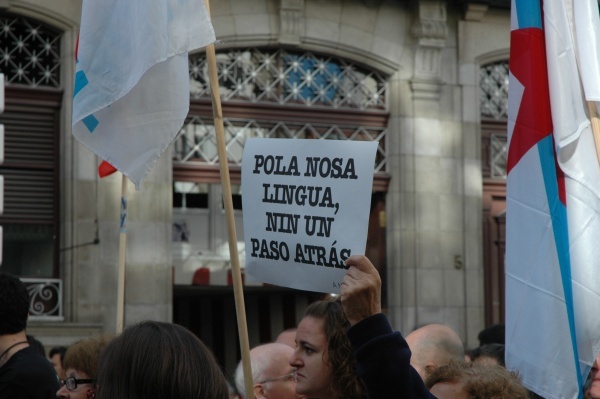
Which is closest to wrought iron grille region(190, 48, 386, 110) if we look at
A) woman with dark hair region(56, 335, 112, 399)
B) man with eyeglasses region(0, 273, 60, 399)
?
man with eyeglasses region(0, 273, 60, 399)

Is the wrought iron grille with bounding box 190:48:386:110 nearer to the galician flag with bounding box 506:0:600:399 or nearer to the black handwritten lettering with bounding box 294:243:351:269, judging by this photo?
the galician flag with bounding box 506:0:600:399

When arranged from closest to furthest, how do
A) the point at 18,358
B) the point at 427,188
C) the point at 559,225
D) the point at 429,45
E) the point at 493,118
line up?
the point at 18,358, the point at 559,225, the point at 427,188, the point at 429,45, the point at 493,118

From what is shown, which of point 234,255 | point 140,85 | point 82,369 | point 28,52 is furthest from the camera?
point 28,52

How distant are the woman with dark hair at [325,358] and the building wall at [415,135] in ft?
32.6

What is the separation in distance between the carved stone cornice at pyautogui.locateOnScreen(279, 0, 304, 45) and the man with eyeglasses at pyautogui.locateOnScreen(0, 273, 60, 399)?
33.1 feet

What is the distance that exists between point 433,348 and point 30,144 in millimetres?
8951

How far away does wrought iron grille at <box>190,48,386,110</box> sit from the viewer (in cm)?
1525

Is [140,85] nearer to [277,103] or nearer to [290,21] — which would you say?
[277,103]

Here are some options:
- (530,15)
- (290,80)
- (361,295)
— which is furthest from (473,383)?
(290,80)

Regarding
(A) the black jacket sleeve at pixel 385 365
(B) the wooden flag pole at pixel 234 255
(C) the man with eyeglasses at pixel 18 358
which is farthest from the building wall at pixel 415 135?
(A) the black jacket sleeve at pixel 385 365

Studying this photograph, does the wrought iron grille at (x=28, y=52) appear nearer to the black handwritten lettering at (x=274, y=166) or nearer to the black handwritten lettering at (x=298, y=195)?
the black handwritten lettering at (x=274, y=166)

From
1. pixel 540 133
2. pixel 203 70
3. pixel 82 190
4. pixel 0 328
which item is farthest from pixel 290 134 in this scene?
pixel 0 328

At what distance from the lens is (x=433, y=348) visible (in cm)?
650

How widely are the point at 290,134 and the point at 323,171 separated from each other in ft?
35.1
